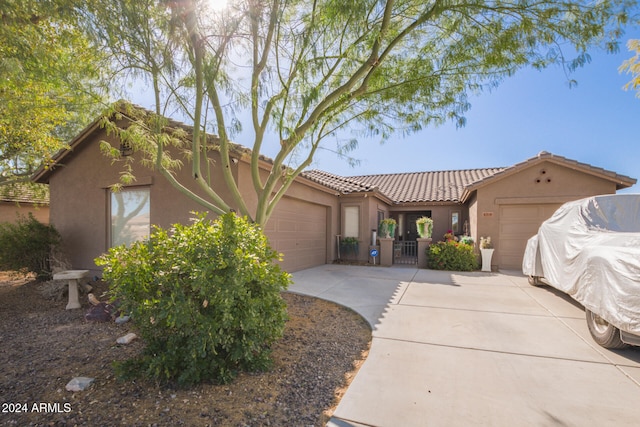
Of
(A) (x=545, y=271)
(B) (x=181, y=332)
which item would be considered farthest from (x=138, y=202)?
(A) (x=545, y=271)

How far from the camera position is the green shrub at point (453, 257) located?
10.3 meters

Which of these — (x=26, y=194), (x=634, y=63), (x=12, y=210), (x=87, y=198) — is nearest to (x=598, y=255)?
(x=634, y=63)

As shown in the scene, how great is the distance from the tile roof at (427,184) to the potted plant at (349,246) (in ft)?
9.85

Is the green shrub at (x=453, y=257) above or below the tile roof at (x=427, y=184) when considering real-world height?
below

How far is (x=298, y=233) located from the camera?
32.0 ft

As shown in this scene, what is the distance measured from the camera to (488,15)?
4.41 m

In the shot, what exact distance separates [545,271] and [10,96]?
11.1 meters

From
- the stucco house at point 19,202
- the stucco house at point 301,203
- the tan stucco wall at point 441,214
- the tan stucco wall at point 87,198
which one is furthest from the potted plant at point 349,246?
the stucco house at point 19,202

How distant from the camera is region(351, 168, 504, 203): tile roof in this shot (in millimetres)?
14984

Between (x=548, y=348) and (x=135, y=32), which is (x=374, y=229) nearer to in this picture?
(x=548, y=348)

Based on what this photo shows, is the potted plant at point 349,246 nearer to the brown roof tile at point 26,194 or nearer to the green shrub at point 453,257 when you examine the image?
the green shrub at point 453,257

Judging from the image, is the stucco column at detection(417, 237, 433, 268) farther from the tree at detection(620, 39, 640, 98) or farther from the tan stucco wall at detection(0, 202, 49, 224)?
the tan stucco wall at detection(0, 202, 49, 224)

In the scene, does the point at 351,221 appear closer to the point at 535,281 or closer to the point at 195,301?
the point at 535,281

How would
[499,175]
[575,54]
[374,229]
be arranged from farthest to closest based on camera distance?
[374,229] → [499,175] → [575,54]
